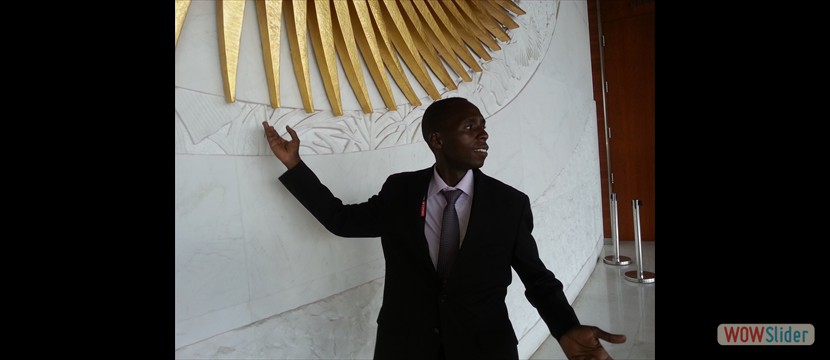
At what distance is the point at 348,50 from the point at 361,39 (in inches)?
3.7

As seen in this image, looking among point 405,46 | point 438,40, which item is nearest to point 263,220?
point 405,46

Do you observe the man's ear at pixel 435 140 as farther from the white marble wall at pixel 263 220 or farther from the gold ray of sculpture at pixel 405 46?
the gold ray of sculpture at pixel 405 46

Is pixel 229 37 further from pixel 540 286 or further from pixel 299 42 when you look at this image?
pixel 540 286

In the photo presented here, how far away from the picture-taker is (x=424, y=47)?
1731mm

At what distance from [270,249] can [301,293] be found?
175 millimetres

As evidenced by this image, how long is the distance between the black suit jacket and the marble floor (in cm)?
168

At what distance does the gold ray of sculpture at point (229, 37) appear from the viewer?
1097 mm

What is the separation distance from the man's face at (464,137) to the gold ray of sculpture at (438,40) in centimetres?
68

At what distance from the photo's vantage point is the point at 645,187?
517cm

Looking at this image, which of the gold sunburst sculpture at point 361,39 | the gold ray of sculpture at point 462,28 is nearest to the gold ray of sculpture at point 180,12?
the gold sunburst sculpture at point 361,39

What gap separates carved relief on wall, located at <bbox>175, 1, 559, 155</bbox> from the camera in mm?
1070

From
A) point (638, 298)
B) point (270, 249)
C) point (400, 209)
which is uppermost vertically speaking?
point (400, 209)
